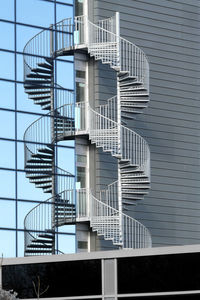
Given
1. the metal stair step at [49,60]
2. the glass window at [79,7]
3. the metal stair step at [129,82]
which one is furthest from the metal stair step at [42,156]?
the glass window at [79,7]

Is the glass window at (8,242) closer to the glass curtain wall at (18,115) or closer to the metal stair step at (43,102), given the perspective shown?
the glass curtain wall at (18,115)

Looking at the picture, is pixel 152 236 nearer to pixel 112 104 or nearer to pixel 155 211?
pixel 155 211

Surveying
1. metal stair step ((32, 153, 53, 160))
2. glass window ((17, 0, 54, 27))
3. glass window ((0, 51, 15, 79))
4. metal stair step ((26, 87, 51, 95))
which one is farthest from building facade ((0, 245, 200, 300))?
glass window ((17, 0, 54, 27))

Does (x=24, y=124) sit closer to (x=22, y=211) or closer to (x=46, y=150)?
(x=46, y=150)

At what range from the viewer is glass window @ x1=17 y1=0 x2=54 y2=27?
32.7 m

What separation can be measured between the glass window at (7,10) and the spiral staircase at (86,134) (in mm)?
928

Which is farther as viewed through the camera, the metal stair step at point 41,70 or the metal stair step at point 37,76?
the metal stair step at point 41,70

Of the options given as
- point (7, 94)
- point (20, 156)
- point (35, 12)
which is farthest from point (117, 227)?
point (35, 12)

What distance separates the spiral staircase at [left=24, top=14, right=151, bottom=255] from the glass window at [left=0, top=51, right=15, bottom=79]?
1.34 ft

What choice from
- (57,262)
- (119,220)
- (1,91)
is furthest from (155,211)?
(57,262)

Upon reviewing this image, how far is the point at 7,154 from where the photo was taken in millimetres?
31516

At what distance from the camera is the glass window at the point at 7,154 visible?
31.4m

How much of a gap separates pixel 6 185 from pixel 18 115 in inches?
80.0

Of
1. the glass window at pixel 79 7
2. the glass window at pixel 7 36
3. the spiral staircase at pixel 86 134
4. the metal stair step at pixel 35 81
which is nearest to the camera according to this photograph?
the spiral staircase at pixel 86 134
